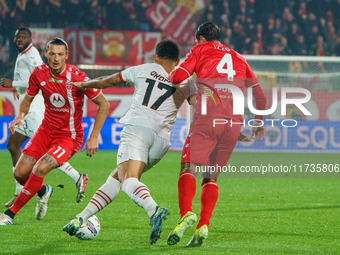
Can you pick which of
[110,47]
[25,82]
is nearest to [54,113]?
[25,82]

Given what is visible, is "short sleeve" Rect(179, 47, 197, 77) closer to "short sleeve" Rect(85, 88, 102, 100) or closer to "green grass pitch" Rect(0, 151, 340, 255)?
"short sleeve" Rect(85, 88, 102, 100)

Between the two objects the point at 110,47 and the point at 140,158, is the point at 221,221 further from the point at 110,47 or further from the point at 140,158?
the point at 110,47

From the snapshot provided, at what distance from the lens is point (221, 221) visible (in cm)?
654

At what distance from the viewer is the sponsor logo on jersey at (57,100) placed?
6348mm

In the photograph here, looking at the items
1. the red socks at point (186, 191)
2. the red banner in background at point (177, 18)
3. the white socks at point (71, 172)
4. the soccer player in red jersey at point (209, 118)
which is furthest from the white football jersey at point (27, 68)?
the red banner in background at point (177, 18)

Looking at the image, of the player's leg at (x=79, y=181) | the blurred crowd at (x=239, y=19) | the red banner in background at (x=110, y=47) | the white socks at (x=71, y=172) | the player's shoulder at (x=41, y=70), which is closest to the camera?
the player's shoulder at (x=41, y=70)

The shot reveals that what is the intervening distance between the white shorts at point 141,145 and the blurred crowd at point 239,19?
41.7 ft

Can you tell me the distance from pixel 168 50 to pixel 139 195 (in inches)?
48.8

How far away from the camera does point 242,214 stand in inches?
280

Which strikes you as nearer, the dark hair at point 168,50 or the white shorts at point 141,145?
the white shorts at point 141,145

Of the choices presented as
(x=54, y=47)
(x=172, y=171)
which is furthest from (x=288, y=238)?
(x=172, y=171)

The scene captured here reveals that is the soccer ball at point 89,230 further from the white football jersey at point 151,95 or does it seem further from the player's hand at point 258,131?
the player's hand at point 258,131

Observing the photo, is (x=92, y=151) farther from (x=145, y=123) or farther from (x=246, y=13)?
(x=246, y=13)

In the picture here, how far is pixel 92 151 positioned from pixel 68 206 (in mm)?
2309
